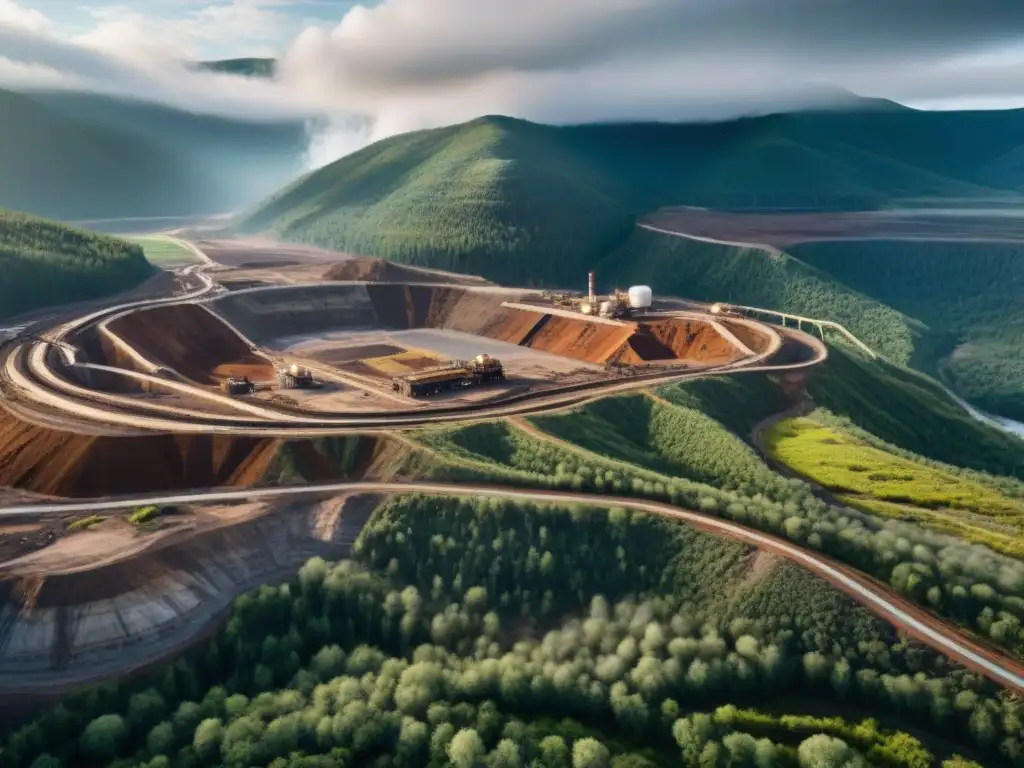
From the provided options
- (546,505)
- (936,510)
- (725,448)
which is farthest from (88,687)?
(936,510)

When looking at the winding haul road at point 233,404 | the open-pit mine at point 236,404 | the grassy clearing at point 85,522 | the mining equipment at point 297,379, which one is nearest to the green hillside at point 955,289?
the open-pit mine at point 236,404

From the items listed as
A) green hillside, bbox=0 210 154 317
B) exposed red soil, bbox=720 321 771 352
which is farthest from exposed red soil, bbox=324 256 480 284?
exposed red soil, bbox=720 321 771 352

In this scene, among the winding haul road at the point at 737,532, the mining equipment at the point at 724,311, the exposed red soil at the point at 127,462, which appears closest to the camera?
the winding haul road at the point at 737,532

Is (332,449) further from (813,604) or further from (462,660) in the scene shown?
(813,604)

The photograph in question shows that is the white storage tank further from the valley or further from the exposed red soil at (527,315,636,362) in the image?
the valley

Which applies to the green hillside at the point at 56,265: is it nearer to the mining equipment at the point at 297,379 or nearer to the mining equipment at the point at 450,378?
the mining equipment at the point at 297,379

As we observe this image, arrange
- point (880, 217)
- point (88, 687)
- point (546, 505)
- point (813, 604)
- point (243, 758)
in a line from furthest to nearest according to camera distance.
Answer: point (880, 217), point (546, 505), point (813, 604), point (88, 687), point (243, 758)
